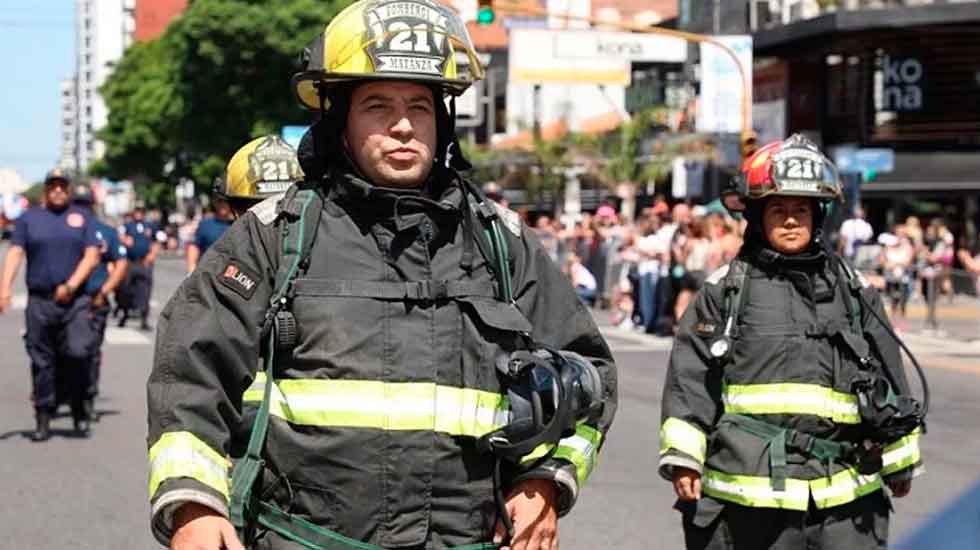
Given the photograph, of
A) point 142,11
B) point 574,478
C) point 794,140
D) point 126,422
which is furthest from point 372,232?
point 142,11

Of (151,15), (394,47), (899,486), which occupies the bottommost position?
(899,486)

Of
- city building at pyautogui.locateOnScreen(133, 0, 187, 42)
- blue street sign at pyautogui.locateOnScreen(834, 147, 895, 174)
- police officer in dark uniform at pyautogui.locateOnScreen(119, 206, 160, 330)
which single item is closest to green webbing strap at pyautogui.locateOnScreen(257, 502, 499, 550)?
police officer in dark uniform at pyautogui.locateOnScreen(119, 206, 160, 330)

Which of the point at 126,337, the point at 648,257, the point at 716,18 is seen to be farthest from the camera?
the point at 716,18

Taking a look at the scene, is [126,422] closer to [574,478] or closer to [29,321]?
[29,321]

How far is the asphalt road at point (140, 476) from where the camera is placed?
9516 mm

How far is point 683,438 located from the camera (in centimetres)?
599

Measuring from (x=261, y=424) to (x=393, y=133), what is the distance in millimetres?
648

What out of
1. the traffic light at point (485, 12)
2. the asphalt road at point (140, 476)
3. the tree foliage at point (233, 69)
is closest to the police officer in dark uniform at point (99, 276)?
the asphalt road at point (140, 476)

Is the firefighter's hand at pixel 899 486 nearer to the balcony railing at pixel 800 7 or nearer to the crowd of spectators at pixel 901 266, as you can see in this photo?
the crowd of spectators at pixel 901 266

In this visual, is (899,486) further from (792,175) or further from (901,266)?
(901,266)

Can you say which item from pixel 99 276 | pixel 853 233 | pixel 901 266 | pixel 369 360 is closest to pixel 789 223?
pixel 369 360

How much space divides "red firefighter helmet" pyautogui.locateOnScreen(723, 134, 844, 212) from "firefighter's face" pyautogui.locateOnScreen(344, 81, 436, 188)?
7.64ft

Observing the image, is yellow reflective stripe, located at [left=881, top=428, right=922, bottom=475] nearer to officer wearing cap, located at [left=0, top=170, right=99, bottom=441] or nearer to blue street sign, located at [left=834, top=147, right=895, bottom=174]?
officer wearing cap, located at [left=0, top=170, right=99, bottom=441]

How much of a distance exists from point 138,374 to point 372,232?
14986 millimetres
